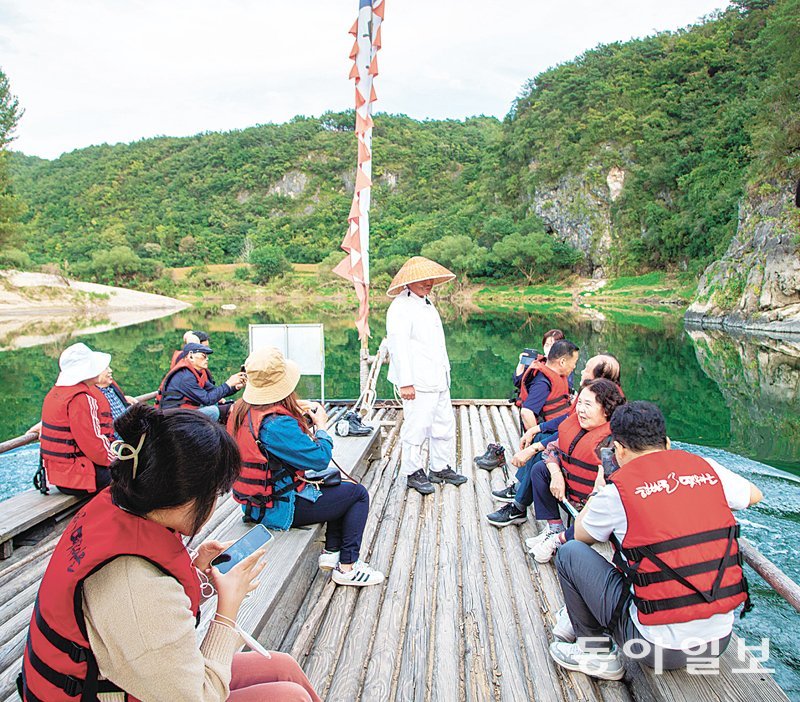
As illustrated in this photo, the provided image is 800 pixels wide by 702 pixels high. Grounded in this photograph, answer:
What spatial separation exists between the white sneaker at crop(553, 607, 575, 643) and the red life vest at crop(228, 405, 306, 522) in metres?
1.31

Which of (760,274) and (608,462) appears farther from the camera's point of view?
(760,274)

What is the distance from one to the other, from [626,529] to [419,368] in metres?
2.42

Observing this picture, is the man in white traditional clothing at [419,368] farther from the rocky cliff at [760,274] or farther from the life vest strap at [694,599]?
the rocky cliff at [760,274]

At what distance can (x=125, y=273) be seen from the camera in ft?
194

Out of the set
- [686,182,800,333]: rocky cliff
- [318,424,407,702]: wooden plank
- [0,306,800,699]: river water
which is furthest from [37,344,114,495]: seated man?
[686,182,800,333]: rocky cliff

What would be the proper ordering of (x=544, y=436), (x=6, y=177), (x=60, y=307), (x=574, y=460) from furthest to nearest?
(x=60, y=307) < (x=6, y=177) < (x=544, y=436) < (x=574, y=460)

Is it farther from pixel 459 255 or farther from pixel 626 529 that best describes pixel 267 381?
pixel 459 255

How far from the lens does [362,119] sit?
232 inches

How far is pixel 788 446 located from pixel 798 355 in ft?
30.7

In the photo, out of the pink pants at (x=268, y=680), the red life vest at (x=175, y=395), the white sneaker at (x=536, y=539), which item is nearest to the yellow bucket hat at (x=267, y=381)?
the pink pants at (x=268, y=680)

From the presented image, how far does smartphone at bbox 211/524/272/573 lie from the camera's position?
1568mm

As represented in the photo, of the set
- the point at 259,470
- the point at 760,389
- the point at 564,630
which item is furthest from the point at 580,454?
the point at 760,389

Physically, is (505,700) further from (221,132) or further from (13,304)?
(221,132)

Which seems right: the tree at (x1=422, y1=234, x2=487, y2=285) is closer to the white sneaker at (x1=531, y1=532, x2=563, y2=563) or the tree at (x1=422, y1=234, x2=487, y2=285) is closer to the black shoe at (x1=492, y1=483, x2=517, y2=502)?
the black shoe at (x1=492, y1=483, x2=517, y2=502)
